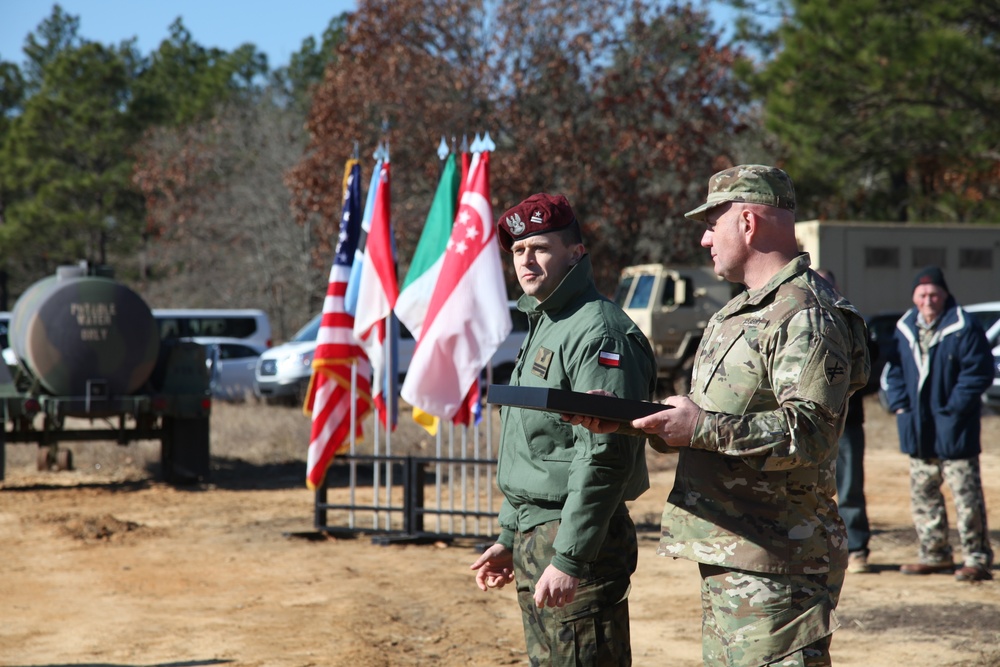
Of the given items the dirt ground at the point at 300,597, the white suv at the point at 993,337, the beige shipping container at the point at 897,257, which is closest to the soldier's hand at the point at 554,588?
the dirt ground at the point at 300,597

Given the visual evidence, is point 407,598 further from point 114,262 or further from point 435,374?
point 114,262

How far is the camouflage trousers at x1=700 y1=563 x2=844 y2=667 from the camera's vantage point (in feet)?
9.53

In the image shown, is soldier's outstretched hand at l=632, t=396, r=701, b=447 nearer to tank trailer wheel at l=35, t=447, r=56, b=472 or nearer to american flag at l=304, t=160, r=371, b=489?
american flag at l=304, t=160, r=371, b=489

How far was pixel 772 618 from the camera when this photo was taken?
→ 2.92 meters

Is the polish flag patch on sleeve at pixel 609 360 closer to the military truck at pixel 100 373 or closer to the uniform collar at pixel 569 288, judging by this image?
the uniform collar at pixel 569 288

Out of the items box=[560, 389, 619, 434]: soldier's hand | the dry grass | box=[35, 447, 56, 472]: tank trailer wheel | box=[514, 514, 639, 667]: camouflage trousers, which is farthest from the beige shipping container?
box=[560, 389, 619, 434]: soldier's hand

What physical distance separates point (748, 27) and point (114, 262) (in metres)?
28.6

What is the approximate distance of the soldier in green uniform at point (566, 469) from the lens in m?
3.33

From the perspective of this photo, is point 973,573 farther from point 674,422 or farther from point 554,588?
point 674,422

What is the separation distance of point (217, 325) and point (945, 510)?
1889 centimetres

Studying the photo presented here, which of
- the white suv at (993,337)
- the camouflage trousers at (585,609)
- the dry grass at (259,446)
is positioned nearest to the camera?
the camouflage trousers at (585,609)

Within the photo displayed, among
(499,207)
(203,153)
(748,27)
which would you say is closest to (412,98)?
(499,207)

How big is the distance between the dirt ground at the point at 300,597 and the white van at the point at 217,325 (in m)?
11.9

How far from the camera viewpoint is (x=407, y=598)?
731 centimetres
